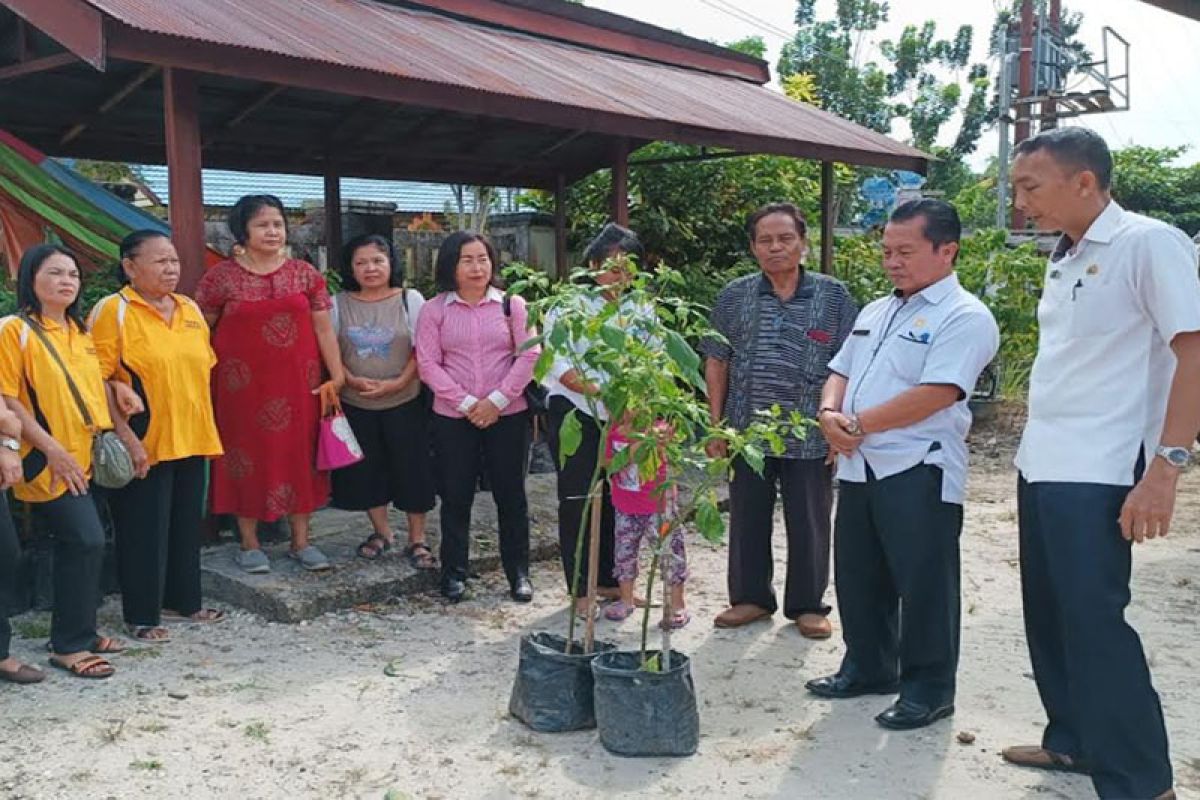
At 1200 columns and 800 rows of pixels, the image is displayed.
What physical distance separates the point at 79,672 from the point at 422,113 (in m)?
4.62

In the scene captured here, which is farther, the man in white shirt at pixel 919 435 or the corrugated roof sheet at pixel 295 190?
the corrugated roof sheet at pixel 295 190

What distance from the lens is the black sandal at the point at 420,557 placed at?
16.3 ft

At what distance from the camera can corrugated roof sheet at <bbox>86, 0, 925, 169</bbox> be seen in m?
4.70

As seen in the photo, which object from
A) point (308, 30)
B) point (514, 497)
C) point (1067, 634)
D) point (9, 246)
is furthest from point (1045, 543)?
point (9, 246)

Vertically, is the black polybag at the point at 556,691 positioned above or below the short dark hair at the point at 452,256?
below

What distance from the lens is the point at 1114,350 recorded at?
2.70m

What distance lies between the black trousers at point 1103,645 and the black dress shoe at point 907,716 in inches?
25.7

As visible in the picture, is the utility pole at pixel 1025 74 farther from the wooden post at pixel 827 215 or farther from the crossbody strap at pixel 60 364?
the crossbody strap at pixel 60 364

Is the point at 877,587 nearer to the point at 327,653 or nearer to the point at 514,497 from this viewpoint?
the point at 514,497

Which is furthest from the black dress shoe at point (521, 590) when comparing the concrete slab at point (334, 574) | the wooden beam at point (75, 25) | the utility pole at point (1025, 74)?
the utility pole at point (1025, 74)

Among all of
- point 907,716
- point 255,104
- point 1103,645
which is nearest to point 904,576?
point 907,716

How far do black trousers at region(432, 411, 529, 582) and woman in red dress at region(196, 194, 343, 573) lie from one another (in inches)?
22.1

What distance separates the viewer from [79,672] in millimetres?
3812

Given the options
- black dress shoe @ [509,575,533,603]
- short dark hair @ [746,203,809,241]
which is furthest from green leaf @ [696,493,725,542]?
black dress shoe @ [509,575,533,603]
